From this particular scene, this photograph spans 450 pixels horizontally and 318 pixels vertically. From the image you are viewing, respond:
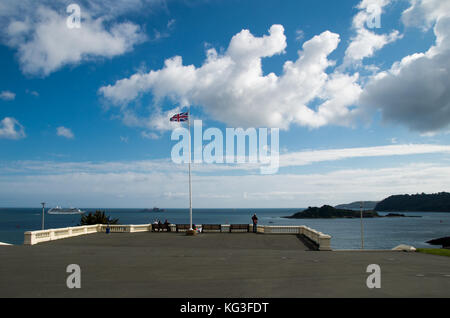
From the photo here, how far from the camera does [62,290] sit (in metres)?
9.02

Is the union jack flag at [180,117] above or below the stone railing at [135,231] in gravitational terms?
above

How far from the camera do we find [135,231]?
3216 cm

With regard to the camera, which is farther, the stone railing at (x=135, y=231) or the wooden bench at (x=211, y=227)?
the wooden bench at (x=211, y=227)

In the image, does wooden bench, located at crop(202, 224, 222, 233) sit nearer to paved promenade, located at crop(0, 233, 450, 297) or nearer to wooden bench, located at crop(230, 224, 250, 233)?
wooden bench, located at crop(230, 224, 250, 233)

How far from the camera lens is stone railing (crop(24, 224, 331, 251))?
20.6m

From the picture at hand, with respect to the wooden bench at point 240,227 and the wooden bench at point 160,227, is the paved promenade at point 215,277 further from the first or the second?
the wooden bench at point 160,227

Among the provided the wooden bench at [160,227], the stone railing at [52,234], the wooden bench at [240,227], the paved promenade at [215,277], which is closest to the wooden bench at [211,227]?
A: the wooden bench at [240,227]

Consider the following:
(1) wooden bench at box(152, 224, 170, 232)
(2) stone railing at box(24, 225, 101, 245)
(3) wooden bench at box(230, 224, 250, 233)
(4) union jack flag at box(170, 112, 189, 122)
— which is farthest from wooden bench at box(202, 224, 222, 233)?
(4) union jack flag at box(170, 112, 189, 122)

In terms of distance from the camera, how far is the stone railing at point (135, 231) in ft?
67.7

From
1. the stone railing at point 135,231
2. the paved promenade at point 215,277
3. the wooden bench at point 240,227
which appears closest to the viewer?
the paved promenade at point 215,277

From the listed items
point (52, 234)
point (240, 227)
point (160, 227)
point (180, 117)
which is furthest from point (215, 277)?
point (160, 227)

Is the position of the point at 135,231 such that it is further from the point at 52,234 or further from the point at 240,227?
the point at 240,227
